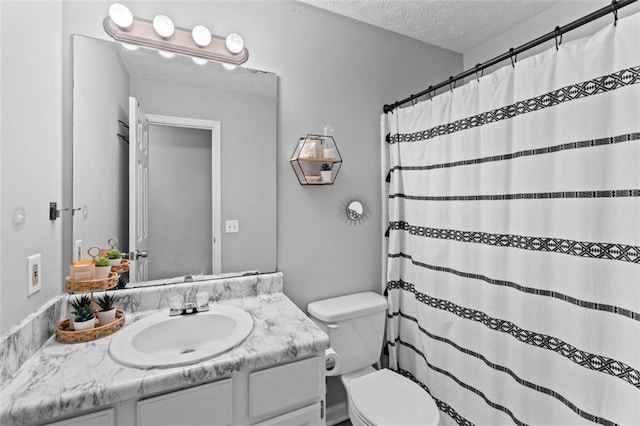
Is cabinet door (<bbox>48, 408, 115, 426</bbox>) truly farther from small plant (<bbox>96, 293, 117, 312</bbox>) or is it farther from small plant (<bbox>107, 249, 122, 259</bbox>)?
small plant (<bbox>107, 249, 122, 259</bbox>)

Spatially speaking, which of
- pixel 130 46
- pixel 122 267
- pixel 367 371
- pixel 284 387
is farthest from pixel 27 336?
pixel 367 371

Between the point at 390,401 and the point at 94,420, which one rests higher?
the point at 94,420

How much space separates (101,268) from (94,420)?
21.5 inches

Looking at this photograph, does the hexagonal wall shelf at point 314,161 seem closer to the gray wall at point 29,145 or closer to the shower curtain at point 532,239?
the shower curtain at point 532,239

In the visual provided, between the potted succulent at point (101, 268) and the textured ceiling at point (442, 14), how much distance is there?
5.52 feet

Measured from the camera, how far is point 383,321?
1779mm

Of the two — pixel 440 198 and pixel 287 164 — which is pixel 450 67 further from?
pixel 287 164

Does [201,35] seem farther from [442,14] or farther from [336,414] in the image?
[336,414]

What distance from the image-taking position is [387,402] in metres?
1.42

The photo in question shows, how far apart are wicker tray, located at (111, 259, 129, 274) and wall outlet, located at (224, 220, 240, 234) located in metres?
0.45

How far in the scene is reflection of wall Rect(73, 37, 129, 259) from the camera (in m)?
1.26

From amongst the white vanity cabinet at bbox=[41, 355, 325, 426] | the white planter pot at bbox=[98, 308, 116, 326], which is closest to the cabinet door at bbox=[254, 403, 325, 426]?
the white vanity cabinet at bbox=[41, 355, 325, 426]

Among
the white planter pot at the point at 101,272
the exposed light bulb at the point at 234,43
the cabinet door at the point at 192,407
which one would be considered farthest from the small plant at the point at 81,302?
the exposed light bulb at the point at 234,43

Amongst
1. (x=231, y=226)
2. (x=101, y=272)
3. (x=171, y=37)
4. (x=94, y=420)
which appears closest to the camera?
(x=94, y=420)
